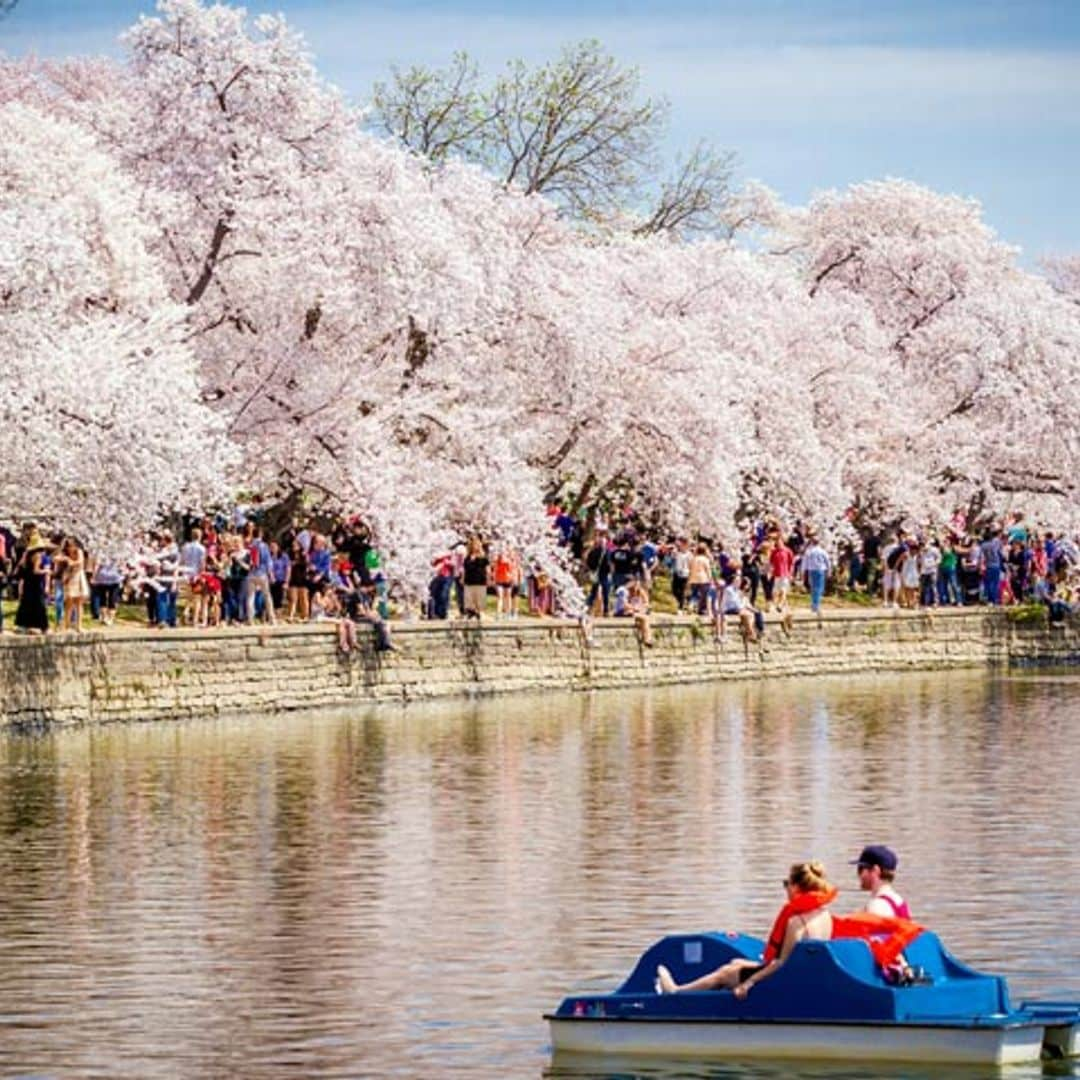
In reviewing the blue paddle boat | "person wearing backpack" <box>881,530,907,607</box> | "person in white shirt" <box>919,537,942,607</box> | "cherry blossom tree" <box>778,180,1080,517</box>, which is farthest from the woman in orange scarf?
"cherry blossom tree" <box>778,180,1080,517</box>

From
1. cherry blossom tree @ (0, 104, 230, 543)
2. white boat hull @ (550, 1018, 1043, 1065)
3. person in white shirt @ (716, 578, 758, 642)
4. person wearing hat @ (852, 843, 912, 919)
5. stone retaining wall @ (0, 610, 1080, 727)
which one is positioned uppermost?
cherry blossom tree @ (0, 104, 230, 543)

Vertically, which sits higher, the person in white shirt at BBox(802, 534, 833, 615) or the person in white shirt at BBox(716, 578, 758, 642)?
the person in white shirt at BBox(802, 534, 833, 615)

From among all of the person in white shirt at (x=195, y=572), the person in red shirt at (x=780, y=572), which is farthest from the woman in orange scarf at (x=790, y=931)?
the person in red shirt at (x=780, y=572)

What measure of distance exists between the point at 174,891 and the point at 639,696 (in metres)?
28.5

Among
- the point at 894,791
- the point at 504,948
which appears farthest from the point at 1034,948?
the point at 894,791

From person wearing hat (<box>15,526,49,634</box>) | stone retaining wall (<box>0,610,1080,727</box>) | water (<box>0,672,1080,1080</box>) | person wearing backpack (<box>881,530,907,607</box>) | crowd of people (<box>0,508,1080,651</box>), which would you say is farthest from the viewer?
person wearing backpack (<box>881,530,907,607</box>)

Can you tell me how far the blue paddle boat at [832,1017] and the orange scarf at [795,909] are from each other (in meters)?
0.26

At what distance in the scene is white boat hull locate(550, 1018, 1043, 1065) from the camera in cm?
1934

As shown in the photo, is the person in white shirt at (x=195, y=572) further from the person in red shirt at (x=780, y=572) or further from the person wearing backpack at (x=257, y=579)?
the person in red shirt at (x=780, y=572)

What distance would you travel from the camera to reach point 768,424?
6888 cm

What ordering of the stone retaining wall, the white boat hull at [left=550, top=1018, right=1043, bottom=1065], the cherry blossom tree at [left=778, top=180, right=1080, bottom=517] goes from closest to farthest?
the white boat hull at [left=550, top=1018, right=1043, bottom=1065] < the stone retaining wall < the cherry blossom tree at [left=778, top=180, right=1080, bottom=517]

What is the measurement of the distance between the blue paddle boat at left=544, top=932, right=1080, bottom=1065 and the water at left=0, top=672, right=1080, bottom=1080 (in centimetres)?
19

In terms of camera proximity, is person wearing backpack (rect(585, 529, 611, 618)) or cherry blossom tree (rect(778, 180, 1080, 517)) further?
cherry blossom tree (rect(778, 180, 1080, 517))

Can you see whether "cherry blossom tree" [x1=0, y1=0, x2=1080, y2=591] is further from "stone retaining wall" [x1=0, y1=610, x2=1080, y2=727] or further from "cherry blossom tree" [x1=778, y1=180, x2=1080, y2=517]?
"cherry blossom tree" [x1=778, y1=180, x2=1080, y2=517]
